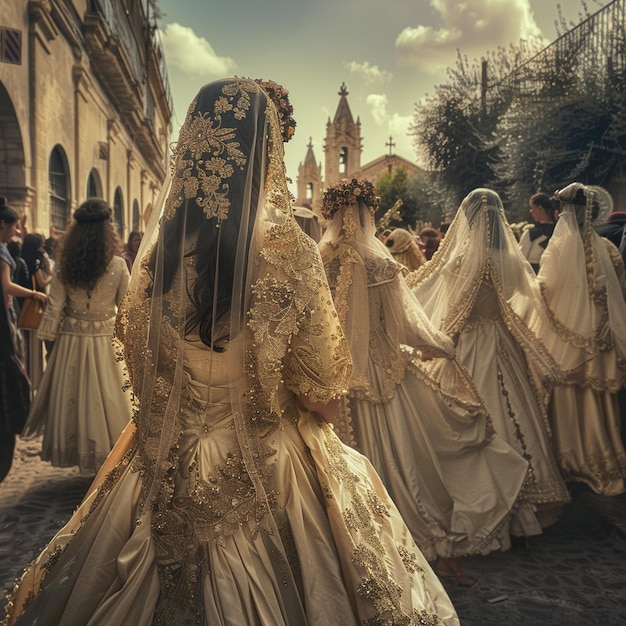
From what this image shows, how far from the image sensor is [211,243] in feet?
5.85

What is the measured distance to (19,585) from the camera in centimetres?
199

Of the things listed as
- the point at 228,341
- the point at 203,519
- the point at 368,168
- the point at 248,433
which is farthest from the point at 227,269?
the point at 368,168

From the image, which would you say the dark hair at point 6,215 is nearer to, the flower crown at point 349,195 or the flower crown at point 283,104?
the flower crown at point 349,195

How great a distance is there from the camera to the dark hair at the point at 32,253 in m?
7.29

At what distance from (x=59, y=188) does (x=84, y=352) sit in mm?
8661

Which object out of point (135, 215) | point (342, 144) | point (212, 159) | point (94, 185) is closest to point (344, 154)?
point (342, 144)

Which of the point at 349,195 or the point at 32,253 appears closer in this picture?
the point at 349,195

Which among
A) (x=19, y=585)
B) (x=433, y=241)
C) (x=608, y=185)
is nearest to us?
(x=19, y=585)

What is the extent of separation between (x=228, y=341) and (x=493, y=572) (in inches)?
105

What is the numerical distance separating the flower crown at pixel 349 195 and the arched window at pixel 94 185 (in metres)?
12.9

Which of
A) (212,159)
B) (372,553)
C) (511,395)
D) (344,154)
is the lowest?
(372,553)

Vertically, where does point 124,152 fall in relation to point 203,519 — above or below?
above

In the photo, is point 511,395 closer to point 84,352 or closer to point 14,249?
point 84,352

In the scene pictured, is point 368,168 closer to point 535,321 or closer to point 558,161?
point 558,161
